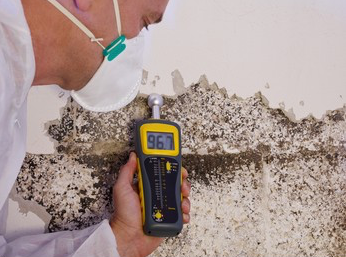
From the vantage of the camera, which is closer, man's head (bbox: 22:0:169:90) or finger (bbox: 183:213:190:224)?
man's head (bbox: 22:0:169:90)

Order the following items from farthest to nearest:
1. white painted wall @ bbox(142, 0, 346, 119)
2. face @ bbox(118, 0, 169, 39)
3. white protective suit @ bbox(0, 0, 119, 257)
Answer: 1. white painted wall @ bbox(142, 0, 346, 119)
2. face @ bbox(118, 0, 169, 39)
3. white protective suit @ bbox(0, 0, 119, 257)

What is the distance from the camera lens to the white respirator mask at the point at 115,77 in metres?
0.99

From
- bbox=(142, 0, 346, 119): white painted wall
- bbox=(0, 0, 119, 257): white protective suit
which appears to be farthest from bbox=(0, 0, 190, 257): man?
bbox=(142, 0, 346, 119): white painted wall

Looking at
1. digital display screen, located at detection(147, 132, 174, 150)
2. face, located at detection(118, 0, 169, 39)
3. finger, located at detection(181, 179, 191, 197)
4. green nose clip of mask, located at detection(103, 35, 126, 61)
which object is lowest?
finger, located at detection(181, 179, 191, 197)

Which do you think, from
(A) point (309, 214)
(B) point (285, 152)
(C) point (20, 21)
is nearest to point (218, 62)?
(B) point (285, 152)

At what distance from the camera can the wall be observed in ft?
3.79

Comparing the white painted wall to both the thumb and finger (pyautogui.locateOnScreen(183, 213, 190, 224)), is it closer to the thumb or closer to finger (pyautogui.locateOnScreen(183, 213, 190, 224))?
the thumb

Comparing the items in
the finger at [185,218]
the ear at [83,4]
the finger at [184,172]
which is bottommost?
the finger at [185,218]

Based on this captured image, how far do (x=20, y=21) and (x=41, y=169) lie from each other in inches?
18.0

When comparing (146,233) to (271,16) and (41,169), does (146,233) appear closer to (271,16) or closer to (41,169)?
(41,169)

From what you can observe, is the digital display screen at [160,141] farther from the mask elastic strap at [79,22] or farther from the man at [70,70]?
the mask elastic strap at [79,22]

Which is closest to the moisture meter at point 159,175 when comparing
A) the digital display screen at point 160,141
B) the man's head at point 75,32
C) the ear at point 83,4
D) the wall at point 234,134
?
the digital display screen at point 160,141

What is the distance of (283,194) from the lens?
4.20ft

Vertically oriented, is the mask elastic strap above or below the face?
below
